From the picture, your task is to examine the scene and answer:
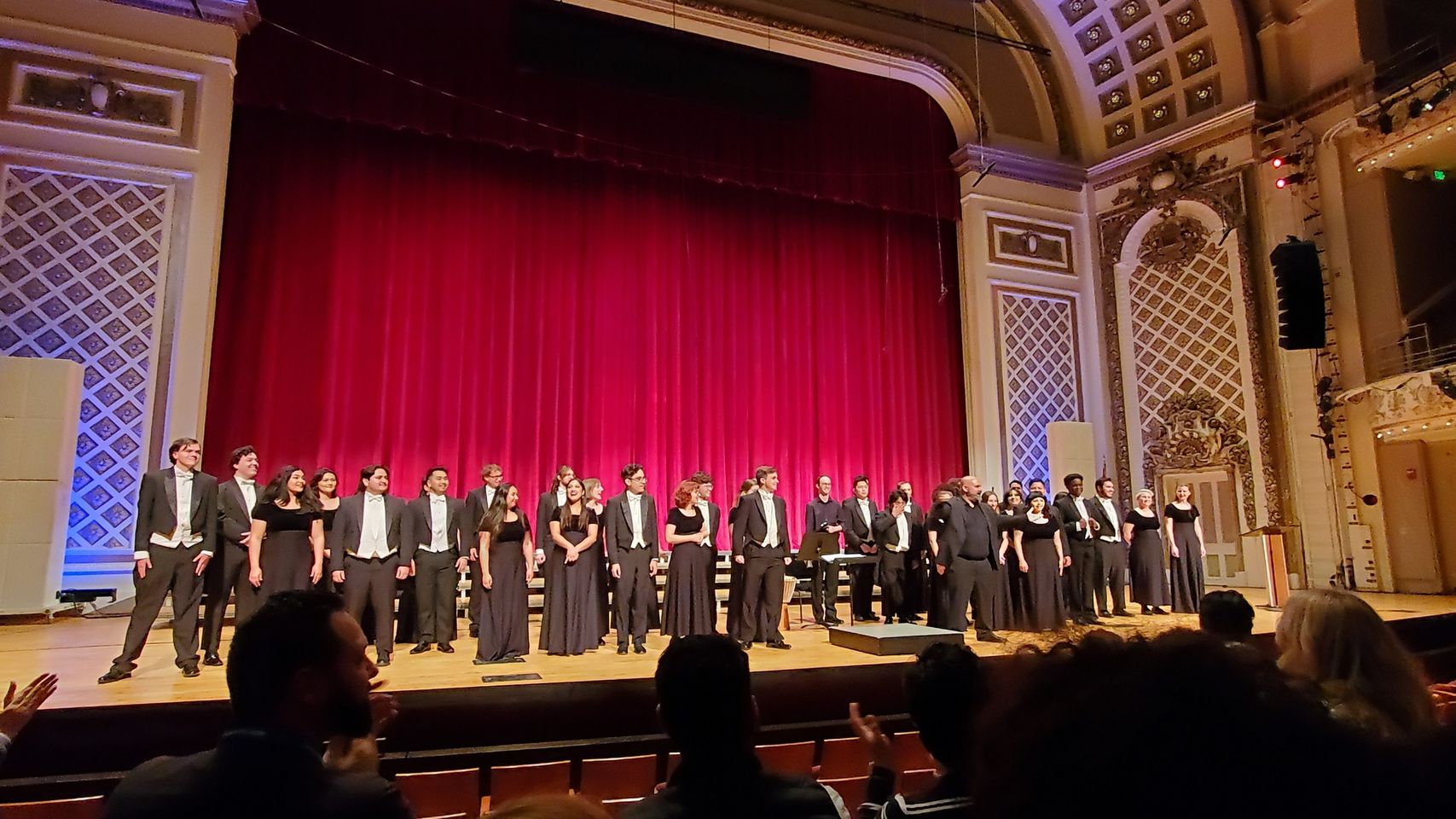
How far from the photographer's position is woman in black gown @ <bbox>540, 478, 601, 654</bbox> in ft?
20.8

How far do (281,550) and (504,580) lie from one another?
4.89 feet

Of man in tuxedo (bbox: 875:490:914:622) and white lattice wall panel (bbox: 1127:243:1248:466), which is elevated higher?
white lattice wall panel (bbox: 1127:243:1248:466)

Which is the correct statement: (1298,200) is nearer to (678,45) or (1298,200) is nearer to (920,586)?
(920,586)

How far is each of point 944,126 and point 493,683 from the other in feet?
33.9

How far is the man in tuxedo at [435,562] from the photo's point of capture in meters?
6.39

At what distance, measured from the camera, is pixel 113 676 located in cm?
460

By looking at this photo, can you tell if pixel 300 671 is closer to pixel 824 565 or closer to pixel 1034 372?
pixel 824 565

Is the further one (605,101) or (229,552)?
(605,101)

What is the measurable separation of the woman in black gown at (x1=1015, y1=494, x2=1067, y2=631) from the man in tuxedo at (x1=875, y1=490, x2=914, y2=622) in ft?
3.50

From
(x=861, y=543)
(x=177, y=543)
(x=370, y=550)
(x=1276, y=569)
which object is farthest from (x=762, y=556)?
(x=1276, y=569)

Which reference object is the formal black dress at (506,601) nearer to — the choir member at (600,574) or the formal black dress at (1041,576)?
the choir member at (600,574)

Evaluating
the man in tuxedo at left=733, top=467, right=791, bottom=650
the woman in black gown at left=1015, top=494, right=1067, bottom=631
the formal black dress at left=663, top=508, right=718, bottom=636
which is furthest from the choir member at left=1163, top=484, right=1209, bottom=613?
the formal black dress at left=663, top=508, right=718, bottom=636

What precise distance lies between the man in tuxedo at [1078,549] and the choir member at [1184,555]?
96 centimetres

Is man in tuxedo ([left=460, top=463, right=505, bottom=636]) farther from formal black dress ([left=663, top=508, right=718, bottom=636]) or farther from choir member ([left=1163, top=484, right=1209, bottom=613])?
choir member ([left=1163, top=484, right=1209, bottom=613])
